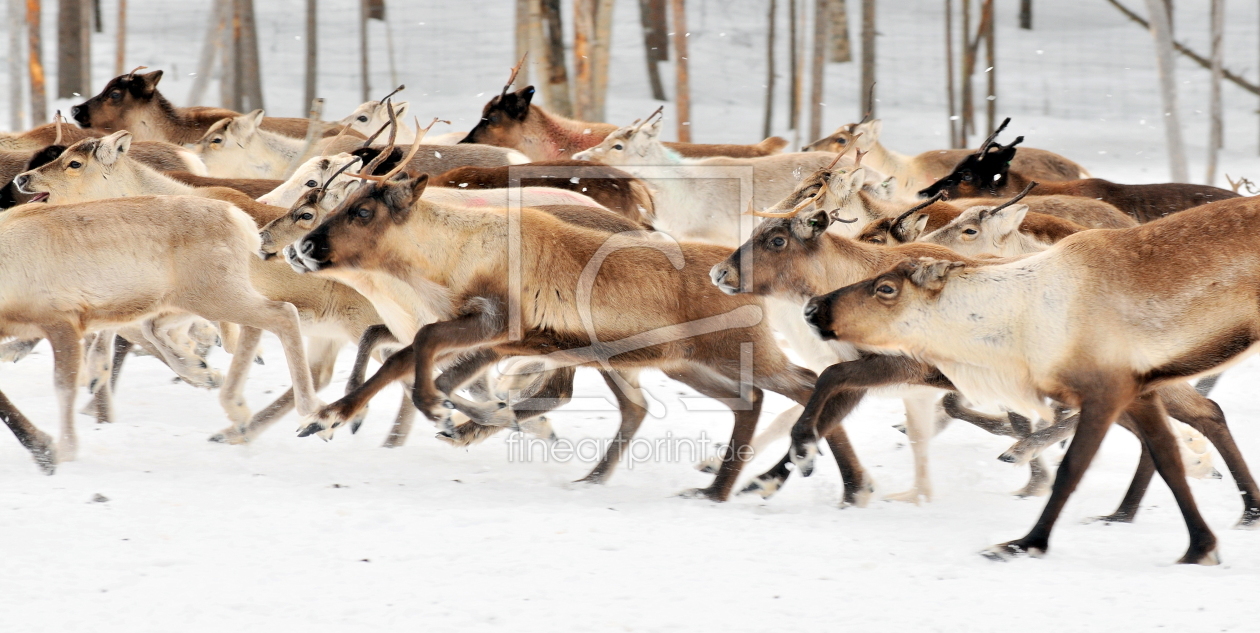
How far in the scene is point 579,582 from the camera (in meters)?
4.49

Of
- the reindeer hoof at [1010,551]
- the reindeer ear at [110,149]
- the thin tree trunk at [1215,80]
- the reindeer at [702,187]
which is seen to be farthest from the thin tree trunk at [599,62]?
the reindeer hoof at [1010,551]

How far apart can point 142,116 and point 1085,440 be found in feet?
32.5

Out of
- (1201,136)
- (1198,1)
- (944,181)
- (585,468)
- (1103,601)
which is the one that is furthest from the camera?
(1198,1)

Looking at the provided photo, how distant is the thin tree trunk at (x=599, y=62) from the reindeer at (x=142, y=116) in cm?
463

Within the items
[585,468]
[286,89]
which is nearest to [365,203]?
[585,468]

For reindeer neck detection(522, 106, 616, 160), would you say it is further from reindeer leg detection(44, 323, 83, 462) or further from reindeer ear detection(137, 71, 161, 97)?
reindeer leg detection(44, 323, 83, 462)

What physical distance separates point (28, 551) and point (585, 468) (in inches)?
113

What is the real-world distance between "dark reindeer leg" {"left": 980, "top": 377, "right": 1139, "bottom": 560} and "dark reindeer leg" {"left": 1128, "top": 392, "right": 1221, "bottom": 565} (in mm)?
55

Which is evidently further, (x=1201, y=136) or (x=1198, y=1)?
(x=1198, y=1)

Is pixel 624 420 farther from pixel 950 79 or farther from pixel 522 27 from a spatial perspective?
pixel 950 79

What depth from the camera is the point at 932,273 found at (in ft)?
17.7

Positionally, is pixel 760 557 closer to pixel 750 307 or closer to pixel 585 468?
pixel 750 307

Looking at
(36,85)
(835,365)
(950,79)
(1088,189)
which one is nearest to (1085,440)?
(835,365)

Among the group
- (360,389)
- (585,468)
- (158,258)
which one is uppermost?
(158,258)
